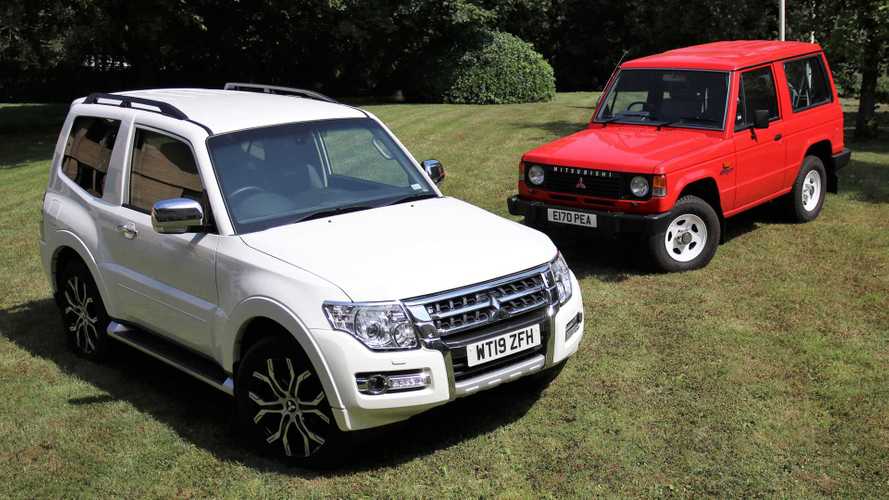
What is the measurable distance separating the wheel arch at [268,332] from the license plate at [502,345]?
77 centimetres

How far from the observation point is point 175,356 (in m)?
6.13

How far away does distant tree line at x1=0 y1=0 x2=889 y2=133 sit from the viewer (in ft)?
64.5

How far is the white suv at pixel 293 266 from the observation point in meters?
5.04

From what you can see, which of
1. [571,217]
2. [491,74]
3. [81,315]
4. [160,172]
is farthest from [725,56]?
[491,74]

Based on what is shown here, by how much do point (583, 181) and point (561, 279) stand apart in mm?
3439

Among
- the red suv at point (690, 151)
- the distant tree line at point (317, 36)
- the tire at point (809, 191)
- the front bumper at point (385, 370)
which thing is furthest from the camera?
the distant tree line at point (317, 36)

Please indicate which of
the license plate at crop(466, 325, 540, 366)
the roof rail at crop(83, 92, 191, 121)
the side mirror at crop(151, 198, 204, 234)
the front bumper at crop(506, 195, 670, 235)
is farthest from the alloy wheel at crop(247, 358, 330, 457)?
the front bumper at crop(506, 195, 670, 235)

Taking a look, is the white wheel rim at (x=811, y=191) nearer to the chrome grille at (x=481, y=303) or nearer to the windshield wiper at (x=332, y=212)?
the chrome grille at (x=481, y=303)

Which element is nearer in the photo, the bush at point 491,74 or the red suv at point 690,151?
the red suv at point 690,151

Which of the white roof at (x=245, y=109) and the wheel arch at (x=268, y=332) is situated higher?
the white roof at (x=245, y=109)

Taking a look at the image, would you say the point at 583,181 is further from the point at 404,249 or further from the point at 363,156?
the point at 404,249

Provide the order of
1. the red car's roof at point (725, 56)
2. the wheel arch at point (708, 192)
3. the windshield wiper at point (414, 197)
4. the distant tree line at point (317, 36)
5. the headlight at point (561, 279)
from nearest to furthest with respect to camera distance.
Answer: the headlight at point (561, 279) < the windshield wiper at point (414, 197) < the wheel arch at point (708, 192) < the red car's roof at point (725, 56) < the distant tree line at point (317, 36)

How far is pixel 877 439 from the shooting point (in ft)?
18.1

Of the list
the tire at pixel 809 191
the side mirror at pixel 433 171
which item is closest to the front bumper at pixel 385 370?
the side mirror at pixel 433 171
